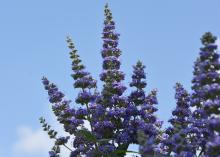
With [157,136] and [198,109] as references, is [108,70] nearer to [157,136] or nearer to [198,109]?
[157,136]

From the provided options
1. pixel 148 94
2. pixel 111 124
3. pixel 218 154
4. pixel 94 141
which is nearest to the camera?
pixel 218 154

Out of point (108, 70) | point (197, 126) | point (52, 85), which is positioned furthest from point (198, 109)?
point (52, 85)

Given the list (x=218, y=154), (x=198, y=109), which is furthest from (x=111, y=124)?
(x=218, y=154)

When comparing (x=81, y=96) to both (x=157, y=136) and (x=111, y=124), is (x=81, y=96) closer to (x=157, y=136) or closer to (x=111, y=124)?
(x=111, y=124)

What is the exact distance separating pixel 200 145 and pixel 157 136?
2.12 m

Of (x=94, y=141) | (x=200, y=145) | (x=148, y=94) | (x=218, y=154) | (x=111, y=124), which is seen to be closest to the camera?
(x=218, y=154)

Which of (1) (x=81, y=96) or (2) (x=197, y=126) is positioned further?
(1) (x=81, y=96)

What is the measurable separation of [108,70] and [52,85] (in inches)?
71.1

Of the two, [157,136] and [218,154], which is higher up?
[157,136]

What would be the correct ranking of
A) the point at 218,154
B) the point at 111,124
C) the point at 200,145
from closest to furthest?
the point at 218,154 → the point at 200,145 → the point at 111,124

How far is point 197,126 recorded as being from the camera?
1359cm

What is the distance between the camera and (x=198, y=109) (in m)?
13.9

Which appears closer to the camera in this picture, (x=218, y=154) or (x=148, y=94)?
(x=218, y=154)

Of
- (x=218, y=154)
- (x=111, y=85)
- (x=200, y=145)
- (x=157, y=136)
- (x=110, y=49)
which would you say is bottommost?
(x=218, y=154)
